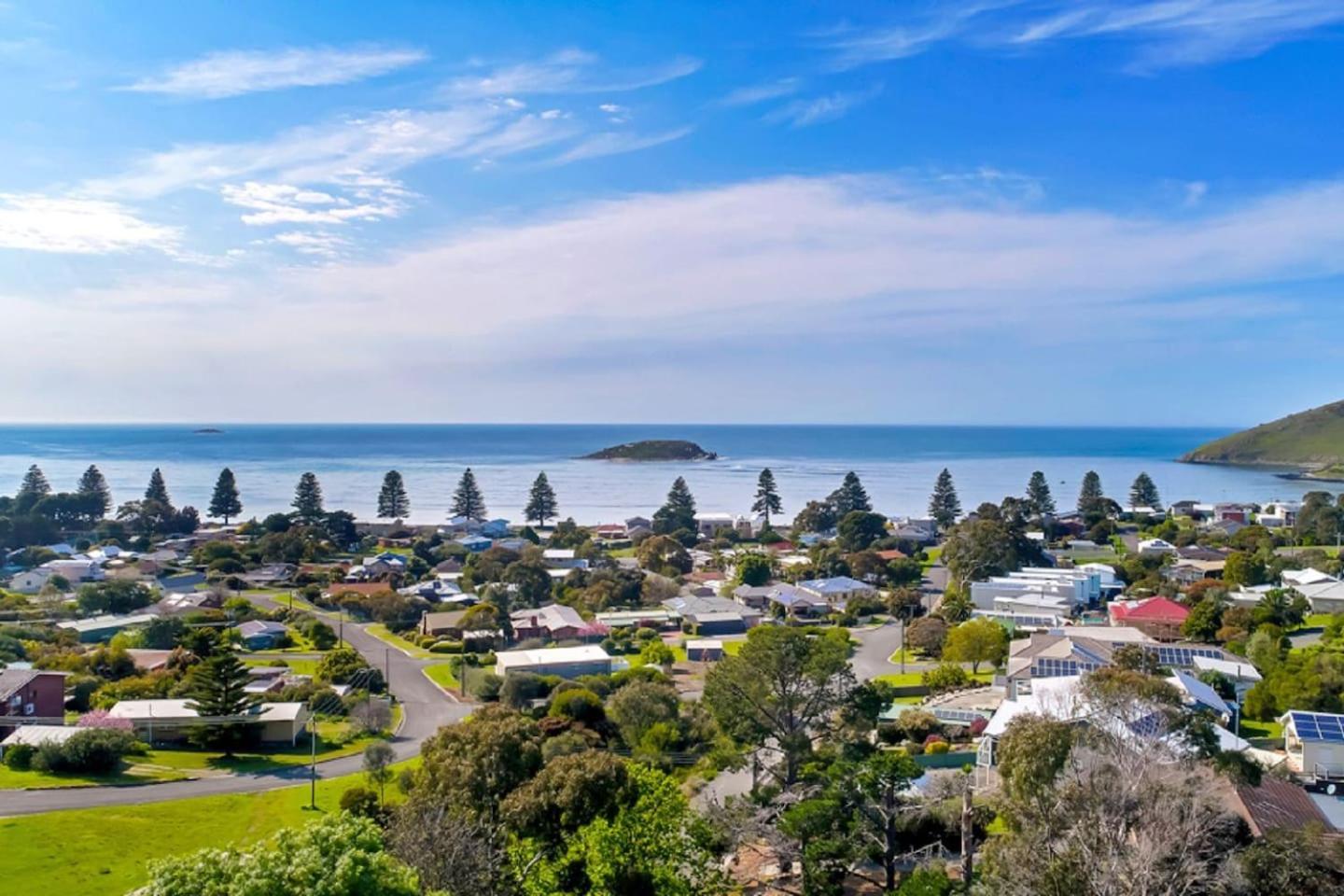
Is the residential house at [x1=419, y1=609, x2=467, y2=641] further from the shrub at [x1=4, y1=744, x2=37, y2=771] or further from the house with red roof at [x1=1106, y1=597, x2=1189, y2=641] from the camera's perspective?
the house with red roof at [x1=1106, y1=597, x2=1189, y2=641]

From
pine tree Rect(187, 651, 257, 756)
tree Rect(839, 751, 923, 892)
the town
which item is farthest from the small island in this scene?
tree Rect(839, 751, 923, 892)

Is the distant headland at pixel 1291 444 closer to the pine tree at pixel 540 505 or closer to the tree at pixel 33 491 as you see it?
the pine tree at pixel 540 505

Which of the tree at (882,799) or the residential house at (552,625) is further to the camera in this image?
the residential house at (552,625)

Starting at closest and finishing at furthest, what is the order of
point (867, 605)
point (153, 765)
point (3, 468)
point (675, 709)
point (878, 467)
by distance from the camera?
point (153, 765) → point (675, 709) → point (867, 605) → point (3, 468) → point (878, 467)

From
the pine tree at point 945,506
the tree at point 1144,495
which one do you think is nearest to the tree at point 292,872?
the pine tree at point 945,506

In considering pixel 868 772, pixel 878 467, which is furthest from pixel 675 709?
pixel 878 467

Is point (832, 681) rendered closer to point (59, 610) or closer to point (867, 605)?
point (867, 605)
